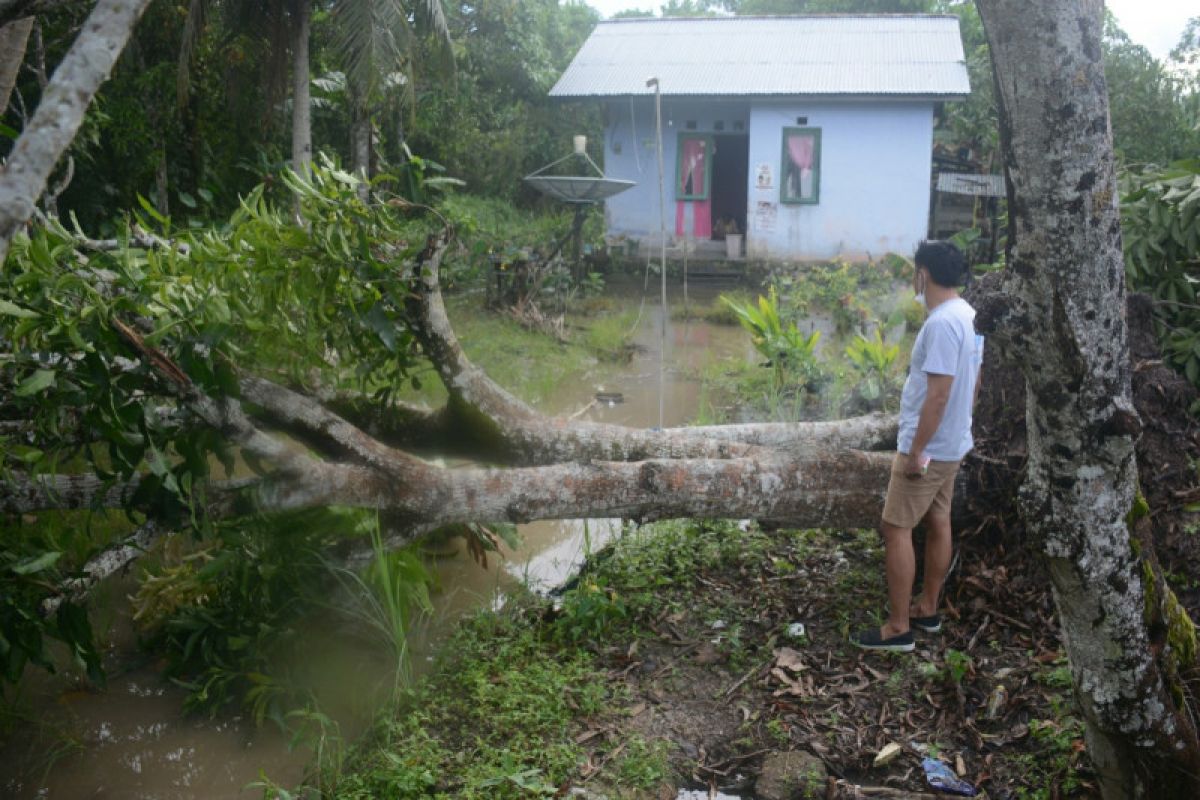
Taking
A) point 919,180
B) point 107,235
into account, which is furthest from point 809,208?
point 107,235

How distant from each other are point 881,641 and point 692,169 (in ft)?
49.2

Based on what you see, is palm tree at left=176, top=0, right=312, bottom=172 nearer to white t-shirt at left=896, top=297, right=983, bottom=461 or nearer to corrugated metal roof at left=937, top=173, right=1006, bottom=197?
white t-shirt at left=896, top=297, right=983, bottom=461

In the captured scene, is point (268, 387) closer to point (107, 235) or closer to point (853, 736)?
point (853, 736)

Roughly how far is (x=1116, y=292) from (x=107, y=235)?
9845mm

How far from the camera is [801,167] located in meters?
17.4

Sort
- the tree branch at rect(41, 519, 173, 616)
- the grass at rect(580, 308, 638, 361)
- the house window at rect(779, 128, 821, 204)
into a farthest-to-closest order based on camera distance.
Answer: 1. the house window at rect(779, 128, 821, 204)
2. the grass at rect(580, 308, 638, 361)
3. the tree branch at rect(41, 519, 173, 616)

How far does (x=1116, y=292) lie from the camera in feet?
9.00

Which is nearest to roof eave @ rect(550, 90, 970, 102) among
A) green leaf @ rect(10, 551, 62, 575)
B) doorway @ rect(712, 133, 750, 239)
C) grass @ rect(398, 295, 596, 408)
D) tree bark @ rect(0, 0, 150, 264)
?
doorway @ rect(712, 133, 750, 239)

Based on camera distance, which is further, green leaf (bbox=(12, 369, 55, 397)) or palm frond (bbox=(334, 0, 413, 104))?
palm frond (bbox=(334, 0, 413, 104))

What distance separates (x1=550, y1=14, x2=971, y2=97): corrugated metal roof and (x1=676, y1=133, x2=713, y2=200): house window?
1326 millimetres

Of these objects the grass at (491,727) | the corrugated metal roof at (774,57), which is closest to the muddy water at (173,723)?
the grass at (491,727)

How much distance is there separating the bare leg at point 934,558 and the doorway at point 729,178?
630 inches

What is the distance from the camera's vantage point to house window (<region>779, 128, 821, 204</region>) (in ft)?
56.5

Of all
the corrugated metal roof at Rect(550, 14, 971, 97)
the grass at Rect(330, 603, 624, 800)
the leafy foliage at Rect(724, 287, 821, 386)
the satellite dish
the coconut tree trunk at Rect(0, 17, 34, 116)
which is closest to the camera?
the grass at Rect(330, 603, 624, 800)
